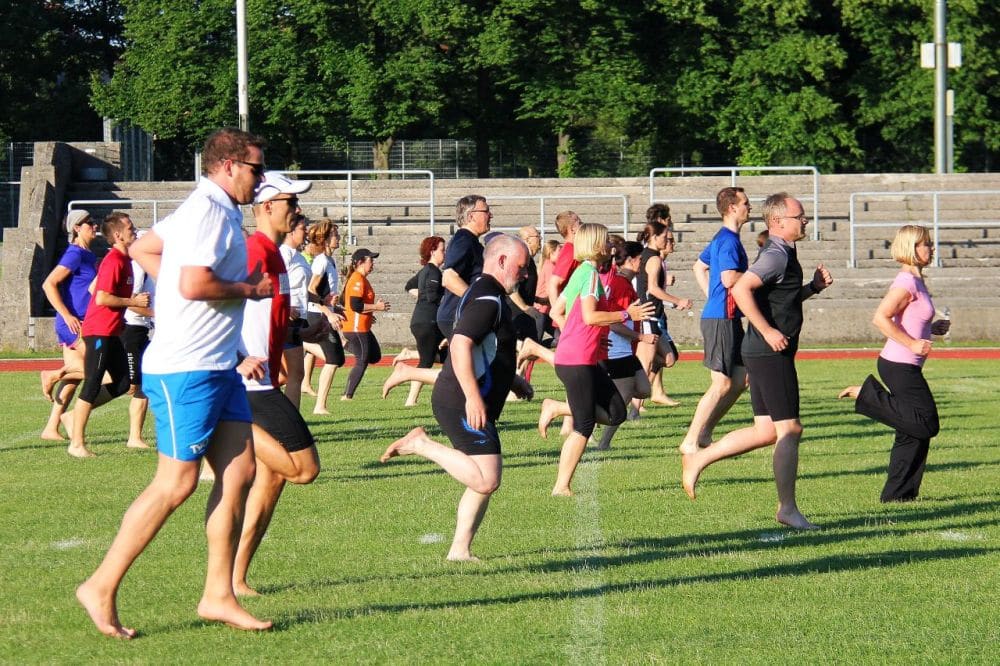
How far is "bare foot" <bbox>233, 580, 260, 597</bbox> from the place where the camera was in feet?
22.1

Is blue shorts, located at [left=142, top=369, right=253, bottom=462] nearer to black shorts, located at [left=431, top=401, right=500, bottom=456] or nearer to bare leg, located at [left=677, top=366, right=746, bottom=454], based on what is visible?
black shorts, located at [left=431, top=401, right=500, bottom=456]

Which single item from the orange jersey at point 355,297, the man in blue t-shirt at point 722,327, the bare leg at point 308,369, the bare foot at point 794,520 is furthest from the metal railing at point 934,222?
the bare foot at point 794,520

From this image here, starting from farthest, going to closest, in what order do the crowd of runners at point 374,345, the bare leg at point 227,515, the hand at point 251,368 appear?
the hand at point 251,368
the bare leg at point 227,515
the crowd of runners at point 374,345

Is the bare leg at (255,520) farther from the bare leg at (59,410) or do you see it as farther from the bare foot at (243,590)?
the bare leg at (59,410)

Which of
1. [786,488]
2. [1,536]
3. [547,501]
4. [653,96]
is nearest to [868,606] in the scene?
[786,488]

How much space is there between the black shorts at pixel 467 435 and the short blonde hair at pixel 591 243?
2.39 metres

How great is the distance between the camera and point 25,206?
29.9m

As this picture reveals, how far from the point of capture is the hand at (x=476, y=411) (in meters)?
7.22

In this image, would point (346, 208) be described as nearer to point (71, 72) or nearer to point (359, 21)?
point (359, 21)

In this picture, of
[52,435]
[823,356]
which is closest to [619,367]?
[52,435]

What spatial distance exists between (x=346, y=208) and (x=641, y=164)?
652 inches

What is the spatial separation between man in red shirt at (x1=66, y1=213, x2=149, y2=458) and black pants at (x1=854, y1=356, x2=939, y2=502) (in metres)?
5.38

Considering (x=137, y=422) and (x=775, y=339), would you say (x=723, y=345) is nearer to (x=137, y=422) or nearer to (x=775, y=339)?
(x=775, y=339)

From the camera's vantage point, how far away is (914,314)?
30.5 feet
